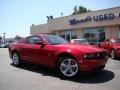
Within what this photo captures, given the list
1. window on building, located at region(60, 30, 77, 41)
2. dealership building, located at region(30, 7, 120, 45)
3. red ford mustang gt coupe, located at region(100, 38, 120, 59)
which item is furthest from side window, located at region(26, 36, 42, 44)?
window on building, located at region(60, 30, 77, 41)

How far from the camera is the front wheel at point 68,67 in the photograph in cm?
675

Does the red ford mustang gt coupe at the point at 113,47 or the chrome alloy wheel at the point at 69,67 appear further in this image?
the red ford mustang gt coupe at the point at 113,47

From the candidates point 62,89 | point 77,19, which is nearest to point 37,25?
point 77,19

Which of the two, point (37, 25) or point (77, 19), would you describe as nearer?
point (77, 19)

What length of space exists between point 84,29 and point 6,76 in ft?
68.9

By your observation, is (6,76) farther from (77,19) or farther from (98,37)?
(77,19)

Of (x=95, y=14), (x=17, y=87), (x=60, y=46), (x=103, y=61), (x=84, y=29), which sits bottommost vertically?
(x=17, y=87)

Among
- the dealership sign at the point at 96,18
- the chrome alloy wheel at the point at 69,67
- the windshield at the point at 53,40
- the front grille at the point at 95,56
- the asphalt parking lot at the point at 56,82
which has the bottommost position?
the asphalt parking lot at the point at 56,82

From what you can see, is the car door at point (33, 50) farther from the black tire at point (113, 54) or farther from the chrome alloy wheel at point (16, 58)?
the black tire at point (113, 54)

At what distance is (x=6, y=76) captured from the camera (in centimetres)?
726

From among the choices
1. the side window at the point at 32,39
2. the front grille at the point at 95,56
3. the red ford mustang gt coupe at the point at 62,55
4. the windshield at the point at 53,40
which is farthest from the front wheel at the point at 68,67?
the side window at the point at 32,39

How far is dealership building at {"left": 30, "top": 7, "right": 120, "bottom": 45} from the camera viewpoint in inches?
908

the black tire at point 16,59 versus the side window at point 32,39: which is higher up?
the side window at point 32,39

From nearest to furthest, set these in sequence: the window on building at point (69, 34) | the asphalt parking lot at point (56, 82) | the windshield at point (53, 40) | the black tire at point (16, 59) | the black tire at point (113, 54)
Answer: the asphalt parking lot at point (56, 82)
the windshield at point (53, 40)
the black tire at point (16, 59)
the black tire at point (113, 54)
the window on building at point (69, 34)
